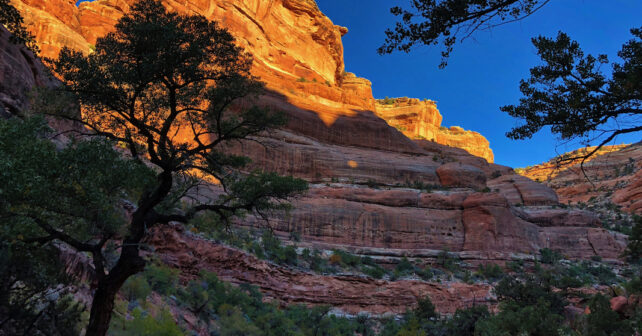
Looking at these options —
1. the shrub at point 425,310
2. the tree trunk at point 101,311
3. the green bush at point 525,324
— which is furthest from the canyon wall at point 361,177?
the tree trunk at point 101,311

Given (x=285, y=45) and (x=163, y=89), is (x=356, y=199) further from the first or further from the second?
(x=285, y=45)

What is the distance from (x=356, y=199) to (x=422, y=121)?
69304 mm

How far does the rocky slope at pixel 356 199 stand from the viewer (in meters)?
23.1

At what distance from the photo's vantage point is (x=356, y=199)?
3362cm

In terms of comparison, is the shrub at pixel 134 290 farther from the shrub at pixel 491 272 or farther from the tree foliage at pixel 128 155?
the shrub at pixel 491 272

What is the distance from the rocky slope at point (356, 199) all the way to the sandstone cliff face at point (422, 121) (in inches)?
1702

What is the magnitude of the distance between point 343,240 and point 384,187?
29.6 ft

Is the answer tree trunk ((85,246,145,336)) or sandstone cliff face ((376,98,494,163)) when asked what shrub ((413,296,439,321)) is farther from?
sandstone cliff face ((376,98,494,163))

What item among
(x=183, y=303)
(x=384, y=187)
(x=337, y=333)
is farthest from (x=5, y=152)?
(x=384, y=187)

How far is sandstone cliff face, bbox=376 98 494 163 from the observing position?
95938mm

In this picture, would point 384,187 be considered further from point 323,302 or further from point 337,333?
point 337,333

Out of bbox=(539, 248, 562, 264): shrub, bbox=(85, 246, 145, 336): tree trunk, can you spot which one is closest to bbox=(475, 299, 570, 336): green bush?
bbox=(85, 246, 145, 336): tree trunk

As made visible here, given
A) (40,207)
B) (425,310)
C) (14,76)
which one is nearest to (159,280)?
(40,207)

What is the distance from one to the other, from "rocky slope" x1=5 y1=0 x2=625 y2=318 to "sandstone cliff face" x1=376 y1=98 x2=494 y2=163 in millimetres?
43243
